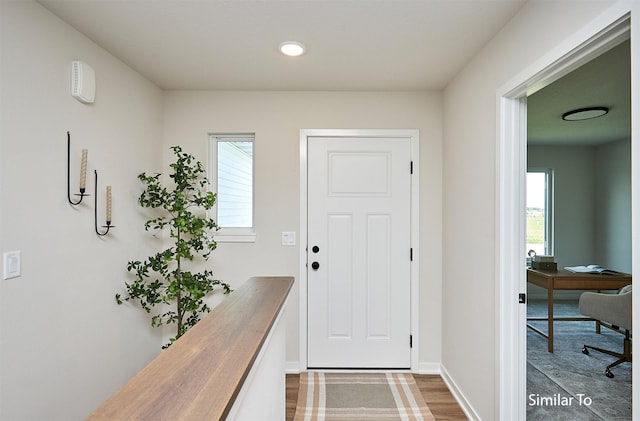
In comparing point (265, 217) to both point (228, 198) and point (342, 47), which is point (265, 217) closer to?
point (228, 198)

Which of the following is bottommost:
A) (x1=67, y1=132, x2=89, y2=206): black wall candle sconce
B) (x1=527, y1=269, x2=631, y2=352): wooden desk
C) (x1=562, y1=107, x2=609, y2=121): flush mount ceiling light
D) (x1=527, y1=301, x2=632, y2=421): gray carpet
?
(x1=527, y1=301, x2=632, y2=421): gray carpet

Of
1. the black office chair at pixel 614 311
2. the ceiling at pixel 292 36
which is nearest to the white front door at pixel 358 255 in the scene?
the ceiling at pixel 292 36

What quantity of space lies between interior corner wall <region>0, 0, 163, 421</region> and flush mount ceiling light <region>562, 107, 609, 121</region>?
13.3 feet

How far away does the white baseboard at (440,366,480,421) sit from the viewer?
2.20m

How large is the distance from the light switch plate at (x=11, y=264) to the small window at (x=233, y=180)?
148 cm

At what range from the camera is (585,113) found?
3461 millimetres

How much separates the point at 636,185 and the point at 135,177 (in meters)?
2.74

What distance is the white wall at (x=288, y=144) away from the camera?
2.88 meters

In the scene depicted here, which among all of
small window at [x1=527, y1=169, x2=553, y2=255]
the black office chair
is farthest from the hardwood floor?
small window at [x1=527, y1=169, x2=553, y2=255]

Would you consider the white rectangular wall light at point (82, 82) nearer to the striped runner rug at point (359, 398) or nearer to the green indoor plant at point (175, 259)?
the green indoor plant at point (175, 259)

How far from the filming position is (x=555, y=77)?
154cm

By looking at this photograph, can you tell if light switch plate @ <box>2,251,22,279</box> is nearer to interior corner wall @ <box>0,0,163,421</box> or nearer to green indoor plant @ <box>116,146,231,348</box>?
interior corner wall @ <box>0,0,163,421</box>

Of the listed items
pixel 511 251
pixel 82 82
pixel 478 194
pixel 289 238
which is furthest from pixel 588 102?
pixel 82 82

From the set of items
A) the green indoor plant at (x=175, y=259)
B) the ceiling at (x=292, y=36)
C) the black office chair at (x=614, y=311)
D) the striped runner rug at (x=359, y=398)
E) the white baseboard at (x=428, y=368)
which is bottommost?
the striped runner rug at (x=359, y=398)
